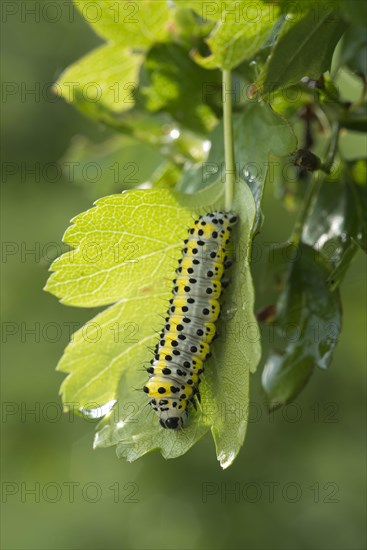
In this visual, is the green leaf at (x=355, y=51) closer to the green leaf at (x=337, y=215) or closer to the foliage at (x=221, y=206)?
the foliage at (x=221, y=206)

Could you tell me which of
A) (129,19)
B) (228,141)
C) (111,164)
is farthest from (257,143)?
(111,164)

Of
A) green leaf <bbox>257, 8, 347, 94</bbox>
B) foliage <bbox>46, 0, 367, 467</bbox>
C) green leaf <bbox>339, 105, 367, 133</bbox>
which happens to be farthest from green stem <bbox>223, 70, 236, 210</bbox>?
green leaf <bbox>339, 105, 367, 133</bbox>

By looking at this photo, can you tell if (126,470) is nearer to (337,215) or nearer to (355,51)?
(337,215)

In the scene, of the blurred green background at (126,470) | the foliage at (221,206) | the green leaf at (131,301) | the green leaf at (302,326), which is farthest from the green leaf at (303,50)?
the blurred green background at (126,470)

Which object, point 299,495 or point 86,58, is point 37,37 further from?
point 86,58

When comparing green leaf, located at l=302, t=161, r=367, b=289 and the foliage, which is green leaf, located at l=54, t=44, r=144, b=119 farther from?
green leaf, located at l=302, t=161, r=367, b=289
